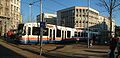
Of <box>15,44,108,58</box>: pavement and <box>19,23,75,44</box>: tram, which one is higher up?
<box>19,23,75,44</box>: tram

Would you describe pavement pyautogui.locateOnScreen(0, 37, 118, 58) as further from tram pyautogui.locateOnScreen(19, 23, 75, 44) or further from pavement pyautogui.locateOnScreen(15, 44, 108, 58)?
tram pyautogui.locateOnScreen(19, 23, 75, 44)

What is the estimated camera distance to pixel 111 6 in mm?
33844

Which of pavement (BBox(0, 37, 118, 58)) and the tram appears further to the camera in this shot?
the tram

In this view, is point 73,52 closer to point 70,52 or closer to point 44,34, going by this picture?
point 70,52

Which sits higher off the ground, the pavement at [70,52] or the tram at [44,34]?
the tram at [44,34]

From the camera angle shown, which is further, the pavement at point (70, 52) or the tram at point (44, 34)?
the tram at point (44, 34)

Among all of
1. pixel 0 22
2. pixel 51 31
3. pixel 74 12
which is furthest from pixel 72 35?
pixel 74 12

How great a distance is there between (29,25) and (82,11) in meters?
102

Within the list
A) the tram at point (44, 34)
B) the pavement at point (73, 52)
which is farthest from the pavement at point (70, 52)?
the tram at point (44, 34)

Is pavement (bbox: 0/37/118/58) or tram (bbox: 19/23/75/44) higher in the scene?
tram (bbox: 19/23/75/44)

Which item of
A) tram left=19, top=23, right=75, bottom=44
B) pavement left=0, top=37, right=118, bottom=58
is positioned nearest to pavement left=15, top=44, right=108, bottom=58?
pavement left=0, top=37, right=118, bottom=58

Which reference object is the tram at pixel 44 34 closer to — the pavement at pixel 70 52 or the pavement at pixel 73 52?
the pavement at pixel 70 52

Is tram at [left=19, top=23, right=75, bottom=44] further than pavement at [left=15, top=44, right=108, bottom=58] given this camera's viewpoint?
Yes

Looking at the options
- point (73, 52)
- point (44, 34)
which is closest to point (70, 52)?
point (73, 52)
